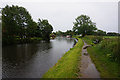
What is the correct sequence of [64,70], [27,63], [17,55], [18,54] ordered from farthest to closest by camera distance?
[18,54]
[17,55]
[27,63]
[64,70]

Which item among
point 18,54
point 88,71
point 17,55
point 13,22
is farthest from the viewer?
point 13,22

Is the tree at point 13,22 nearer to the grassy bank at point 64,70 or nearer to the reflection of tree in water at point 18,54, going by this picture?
the reflection of tree in water at point 18,54

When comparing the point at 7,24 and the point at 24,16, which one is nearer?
the point at 7,24

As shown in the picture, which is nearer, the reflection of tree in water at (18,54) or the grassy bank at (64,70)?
the grassy bank at (64,70)

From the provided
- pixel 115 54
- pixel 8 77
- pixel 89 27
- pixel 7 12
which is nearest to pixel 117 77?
pixel 115 54

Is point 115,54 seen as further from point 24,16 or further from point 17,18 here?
point 24,16

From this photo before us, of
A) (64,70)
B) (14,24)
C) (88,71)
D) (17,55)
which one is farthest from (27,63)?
(14,24)

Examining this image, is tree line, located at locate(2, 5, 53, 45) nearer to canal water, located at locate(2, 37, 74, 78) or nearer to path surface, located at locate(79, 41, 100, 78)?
canal water, located at locate(2, 37, 74, 78)

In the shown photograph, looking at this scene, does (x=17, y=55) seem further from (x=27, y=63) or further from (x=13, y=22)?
(x=13, y=22)

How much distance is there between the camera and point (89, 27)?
54.1 meters

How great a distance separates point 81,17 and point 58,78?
201 ft

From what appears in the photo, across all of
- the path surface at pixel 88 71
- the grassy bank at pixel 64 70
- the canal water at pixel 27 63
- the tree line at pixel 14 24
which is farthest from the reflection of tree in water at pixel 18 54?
the tree line at pixel 14 24

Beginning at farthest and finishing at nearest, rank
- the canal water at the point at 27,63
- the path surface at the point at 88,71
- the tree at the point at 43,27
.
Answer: the tree at the point at 43,27
the canal water at the point at 27,63
the path surface at the point at 88,71

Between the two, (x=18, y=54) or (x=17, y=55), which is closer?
(x=17, y=55)
